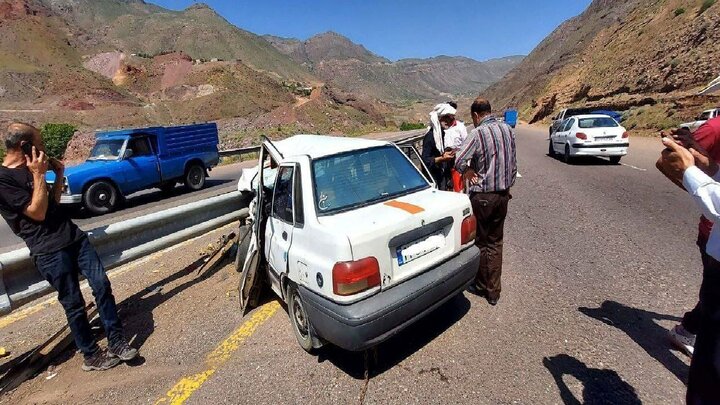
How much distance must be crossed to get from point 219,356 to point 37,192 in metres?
1.93

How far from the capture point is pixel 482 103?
3.96 metres

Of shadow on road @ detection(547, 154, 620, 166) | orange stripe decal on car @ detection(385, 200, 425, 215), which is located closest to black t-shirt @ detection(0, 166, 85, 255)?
orange stripe decal on car @ detection(385, 200, 425, 215)

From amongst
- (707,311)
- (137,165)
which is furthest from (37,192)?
(137,165)

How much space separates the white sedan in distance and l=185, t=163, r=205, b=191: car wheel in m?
12.3

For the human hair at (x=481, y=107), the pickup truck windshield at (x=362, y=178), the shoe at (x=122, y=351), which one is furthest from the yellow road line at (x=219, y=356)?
the human hair at (x=481, y=107)

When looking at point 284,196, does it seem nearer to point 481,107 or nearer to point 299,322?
point 299,322

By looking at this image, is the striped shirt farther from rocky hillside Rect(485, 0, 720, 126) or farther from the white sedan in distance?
rocky hillside Rect(485, 0, 720, 126)

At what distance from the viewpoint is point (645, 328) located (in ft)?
10.6

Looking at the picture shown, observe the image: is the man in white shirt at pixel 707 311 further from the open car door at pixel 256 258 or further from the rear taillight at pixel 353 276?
the open car door at pixel 256 258

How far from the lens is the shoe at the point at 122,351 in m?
3.34

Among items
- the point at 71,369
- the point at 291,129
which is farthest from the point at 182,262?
the point at 291,129

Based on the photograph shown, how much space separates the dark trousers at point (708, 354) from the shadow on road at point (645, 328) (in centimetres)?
139

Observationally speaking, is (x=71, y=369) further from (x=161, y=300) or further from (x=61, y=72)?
(x=61, y=72)

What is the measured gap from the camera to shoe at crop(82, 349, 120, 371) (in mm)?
3316
